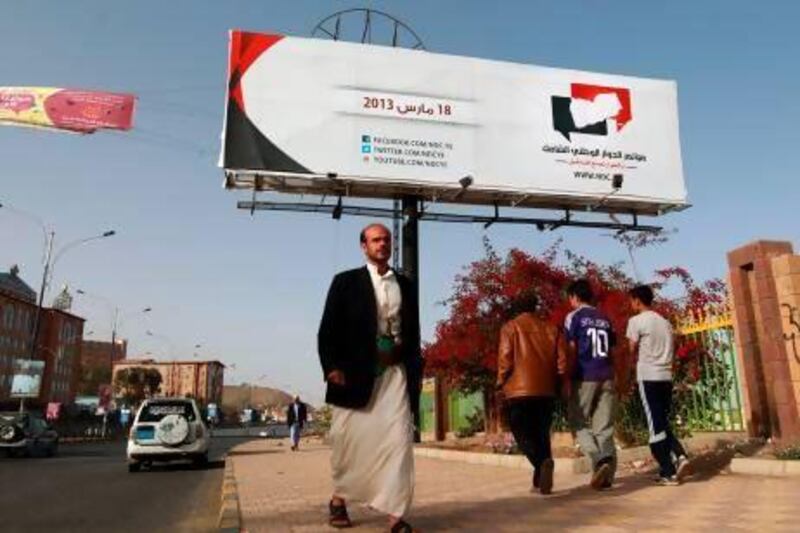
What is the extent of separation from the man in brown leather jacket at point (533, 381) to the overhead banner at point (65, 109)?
614 inches

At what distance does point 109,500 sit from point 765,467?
7608 mm

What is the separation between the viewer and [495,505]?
5.58m

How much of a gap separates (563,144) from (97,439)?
34.3 m

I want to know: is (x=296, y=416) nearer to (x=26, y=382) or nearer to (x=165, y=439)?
(x=165, y=439)

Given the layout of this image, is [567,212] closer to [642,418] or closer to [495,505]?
[642,418]

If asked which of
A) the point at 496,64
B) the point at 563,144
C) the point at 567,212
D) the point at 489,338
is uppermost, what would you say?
the point at 496,64

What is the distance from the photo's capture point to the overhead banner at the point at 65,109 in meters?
18.5

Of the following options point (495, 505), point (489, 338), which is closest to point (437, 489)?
point (495, 505)

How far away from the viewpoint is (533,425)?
623 centimetres

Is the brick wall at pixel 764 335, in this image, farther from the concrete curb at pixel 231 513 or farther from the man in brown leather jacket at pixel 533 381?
the concrete curb at pixel 231 513

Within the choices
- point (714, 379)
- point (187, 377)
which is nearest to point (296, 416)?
point (714, 379)

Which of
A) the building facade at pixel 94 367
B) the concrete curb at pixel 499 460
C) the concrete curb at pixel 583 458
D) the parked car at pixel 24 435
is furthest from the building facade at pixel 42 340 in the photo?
the concrete curb at pixel 583 458

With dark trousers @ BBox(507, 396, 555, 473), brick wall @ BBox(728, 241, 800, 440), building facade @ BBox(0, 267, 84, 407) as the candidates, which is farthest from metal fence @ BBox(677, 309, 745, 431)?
building facade @ BBox(0, 267, 84, 407)

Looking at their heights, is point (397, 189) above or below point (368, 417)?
above
